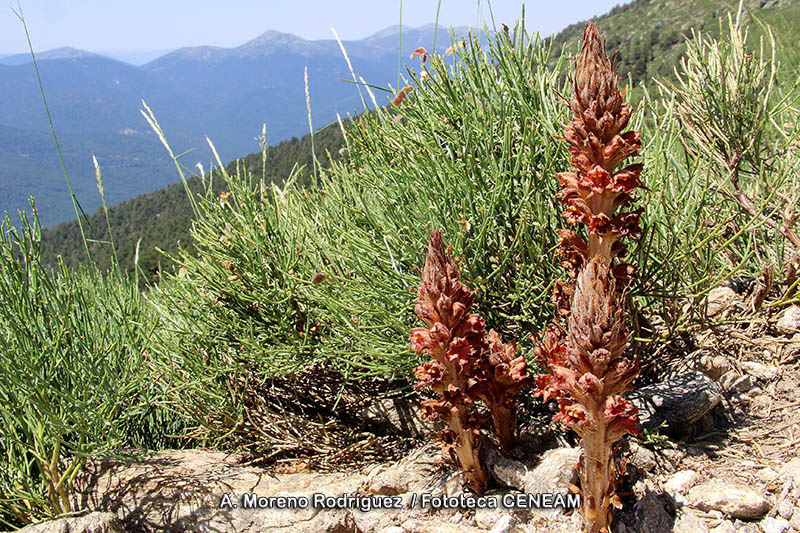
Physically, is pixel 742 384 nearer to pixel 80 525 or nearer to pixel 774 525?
pixel 774 525

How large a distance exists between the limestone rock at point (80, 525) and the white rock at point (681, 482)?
77.2 inches

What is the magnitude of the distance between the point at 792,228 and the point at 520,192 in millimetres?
1339

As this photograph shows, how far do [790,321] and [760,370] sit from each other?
29cm

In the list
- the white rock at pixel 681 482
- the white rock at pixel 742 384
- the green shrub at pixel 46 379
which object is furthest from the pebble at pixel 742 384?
the green shrub at pixel 46 379

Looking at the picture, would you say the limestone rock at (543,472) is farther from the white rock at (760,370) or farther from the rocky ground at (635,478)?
the white rock at (760,370)

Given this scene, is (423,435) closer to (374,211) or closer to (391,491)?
(391,491)

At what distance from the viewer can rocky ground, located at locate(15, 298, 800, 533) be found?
1654 mm

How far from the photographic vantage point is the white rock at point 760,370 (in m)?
2.15

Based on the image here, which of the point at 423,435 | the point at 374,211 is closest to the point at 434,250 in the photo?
the point at 374,211

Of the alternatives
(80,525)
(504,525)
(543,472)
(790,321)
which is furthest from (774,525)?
(80,525)

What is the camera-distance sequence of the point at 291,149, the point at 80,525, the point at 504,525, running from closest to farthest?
the point at 504,525, the point at 80,525, the point at 291,149

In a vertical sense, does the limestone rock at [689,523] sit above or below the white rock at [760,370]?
below

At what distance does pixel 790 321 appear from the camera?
228cm

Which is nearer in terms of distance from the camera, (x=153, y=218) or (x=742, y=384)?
(x=742, y=384)
